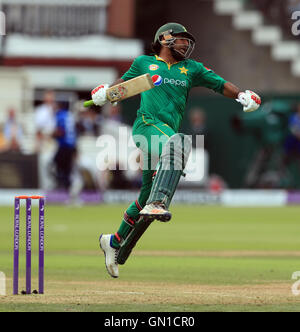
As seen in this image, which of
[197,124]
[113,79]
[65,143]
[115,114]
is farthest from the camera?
[113,79]

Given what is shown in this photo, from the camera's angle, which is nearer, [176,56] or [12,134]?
[176,56]

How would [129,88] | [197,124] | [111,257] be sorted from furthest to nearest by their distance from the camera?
[197,124] < [111,257] < [129,88]

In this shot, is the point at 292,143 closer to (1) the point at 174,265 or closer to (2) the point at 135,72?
(1) the point at 174,265

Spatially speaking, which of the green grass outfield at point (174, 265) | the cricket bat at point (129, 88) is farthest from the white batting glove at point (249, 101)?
the green grass outfield at point (174, 265)

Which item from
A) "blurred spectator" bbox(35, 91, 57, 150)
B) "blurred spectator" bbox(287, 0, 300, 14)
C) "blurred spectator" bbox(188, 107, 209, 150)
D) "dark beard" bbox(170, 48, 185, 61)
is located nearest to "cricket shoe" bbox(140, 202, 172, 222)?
"dark beard" bbox(170, 48, 185, 61)

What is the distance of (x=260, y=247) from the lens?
11.6 m

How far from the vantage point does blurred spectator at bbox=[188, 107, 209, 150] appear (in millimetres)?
20766

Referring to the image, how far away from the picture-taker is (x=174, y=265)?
9469mm

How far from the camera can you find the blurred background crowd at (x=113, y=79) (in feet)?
63.7

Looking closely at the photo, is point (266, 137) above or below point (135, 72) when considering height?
above

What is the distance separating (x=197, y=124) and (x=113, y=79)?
3.86 m

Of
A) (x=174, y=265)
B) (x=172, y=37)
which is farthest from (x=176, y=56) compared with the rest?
(x=174, y=265)
